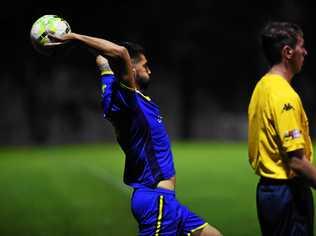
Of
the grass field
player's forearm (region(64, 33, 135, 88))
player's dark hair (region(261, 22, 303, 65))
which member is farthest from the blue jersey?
the grass field

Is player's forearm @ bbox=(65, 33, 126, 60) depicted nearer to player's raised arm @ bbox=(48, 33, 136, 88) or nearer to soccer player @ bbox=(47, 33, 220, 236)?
player's raised arm @ bbox=(48, 33, 136, 88)

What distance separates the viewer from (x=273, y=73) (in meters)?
4.60

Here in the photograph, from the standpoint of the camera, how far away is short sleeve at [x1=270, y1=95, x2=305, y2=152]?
4336 millimetres

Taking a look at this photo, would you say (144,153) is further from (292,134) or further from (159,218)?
(292,134)

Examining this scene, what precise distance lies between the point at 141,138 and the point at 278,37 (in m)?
1.42

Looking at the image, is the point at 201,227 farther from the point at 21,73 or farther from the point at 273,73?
the point at 21,73

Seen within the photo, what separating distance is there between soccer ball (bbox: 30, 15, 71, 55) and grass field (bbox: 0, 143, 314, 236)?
4433 millimetres

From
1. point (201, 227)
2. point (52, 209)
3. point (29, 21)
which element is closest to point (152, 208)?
point (201, 227)

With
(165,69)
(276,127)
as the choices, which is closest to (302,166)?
(276,127)

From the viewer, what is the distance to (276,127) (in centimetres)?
442

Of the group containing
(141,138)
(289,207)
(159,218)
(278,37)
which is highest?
(278,37)

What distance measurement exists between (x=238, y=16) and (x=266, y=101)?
100 ft

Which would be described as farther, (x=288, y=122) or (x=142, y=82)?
(x=142, y=82)

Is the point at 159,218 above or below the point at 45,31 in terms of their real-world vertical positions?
below
